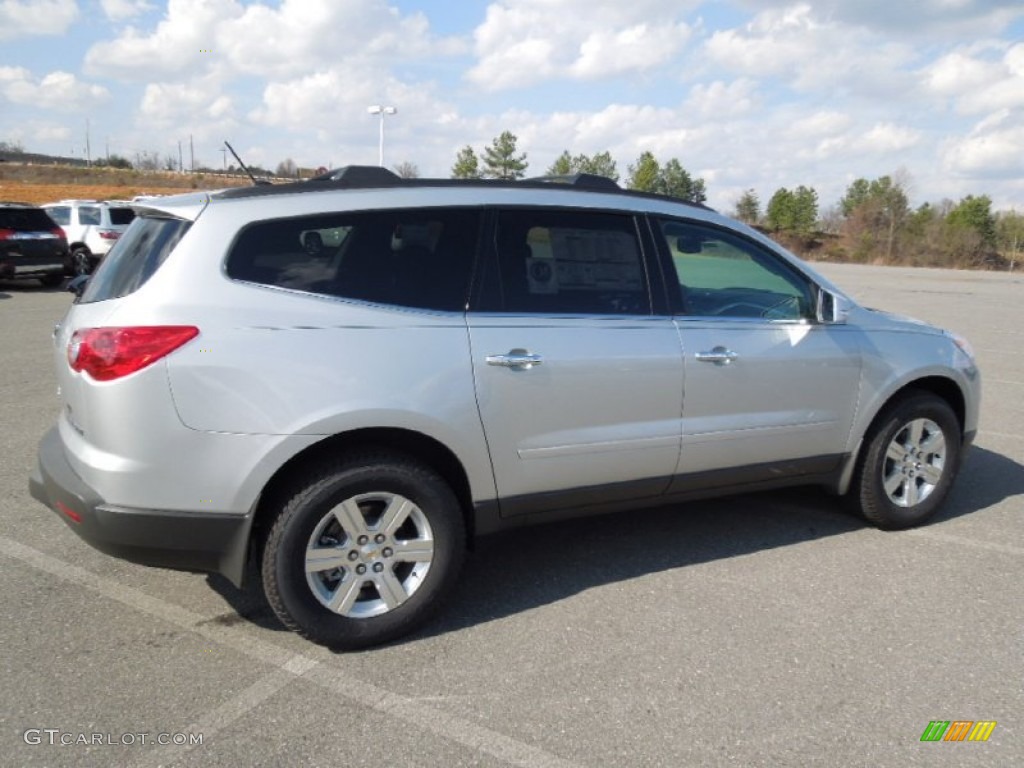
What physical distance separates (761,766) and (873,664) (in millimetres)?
857

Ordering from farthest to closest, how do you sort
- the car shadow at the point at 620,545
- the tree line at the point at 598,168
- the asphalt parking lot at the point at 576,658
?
the tree line at the point at 598,168 < the car shadow at the point at 620,545 < the asphalt parking lot at the point at 576,658

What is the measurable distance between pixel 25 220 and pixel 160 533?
16092 mm

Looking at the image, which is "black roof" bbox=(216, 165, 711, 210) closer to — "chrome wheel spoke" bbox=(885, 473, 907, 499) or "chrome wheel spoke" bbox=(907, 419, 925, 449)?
"chrome wheel spoke" bbox=(907, 419, 925, 449)

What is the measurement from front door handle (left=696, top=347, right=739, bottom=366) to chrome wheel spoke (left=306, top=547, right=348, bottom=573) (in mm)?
1818

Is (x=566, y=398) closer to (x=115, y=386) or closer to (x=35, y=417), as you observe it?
(x=115, y=386)

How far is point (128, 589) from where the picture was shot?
349 centimetres

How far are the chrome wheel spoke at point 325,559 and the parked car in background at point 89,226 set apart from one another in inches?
701

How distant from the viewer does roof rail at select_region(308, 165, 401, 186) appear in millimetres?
3277

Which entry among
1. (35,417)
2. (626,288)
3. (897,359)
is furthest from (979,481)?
(35,417)

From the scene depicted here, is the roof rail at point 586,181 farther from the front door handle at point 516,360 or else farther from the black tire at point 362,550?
the black tire at point 362,550

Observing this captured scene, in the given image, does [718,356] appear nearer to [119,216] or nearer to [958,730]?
[958,730]

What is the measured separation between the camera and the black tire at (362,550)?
2.91m

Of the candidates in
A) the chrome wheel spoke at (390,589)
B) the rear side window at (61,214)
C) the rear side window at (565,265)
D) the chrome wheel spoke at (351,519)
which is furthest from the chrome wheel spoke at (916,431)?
the rear side window at (61,214)

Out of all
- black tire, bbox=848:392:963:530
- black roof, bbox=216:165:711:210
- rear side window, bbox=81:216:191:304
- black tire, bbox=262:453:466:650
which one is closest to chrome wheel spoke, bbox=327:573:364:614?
black tire, bbox=262:453:466:650
